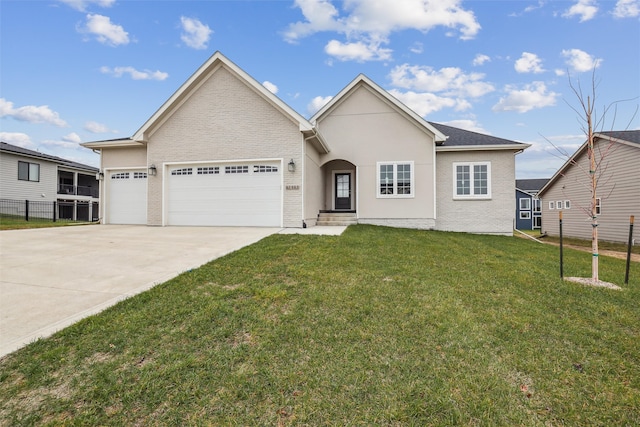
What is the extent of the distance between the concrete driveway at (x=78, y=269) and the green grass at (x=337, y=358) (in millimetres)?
511

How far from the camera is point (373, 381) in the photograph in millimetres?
2443

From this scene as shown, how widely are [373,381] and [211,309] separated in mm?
2251

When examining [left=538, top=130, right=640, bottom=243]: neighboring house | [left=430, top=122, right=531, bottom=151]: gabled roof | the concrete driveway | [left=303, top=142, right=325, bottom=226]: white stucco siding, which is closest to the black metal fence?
the concrete driveway

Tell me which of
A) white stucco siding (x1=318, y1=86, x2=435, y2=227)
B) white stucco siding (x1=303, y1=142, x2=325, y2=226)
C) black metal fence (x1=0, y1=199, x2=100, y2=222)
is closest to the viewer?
white stucco siding (x1=303, y1=142, x2=325, y2=226)

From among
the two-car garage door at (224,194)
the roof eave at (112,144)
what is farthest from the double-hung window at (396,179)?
the roof eave at (112,144)

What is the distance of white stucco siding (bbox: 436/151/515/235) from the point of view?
13711mm

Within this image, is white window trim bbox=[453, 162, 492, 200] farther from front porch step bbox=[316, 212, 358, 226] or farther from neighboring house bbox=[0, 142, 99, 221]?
neighboring house bbox=[0, 142, 99, 221]

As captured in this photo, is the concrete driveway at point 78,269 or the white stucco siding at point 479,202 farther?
the white stucco siding at point 479,202

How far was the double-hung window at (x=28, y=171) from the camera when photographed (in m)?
21.7

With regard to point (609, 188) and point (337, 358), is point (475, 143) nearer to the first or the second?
point (609, 188)

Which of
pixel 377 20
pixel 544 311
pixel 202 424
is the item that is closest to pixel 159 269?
pixel 202 424

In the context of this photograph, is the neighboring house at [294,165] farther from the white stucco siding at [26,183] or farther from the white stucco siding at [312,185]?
the white stucco siding at [26,183]

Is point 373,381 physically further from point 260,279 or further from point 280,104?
point 280,104

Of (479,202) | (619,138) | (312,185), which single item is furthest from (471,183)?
(619,138)
